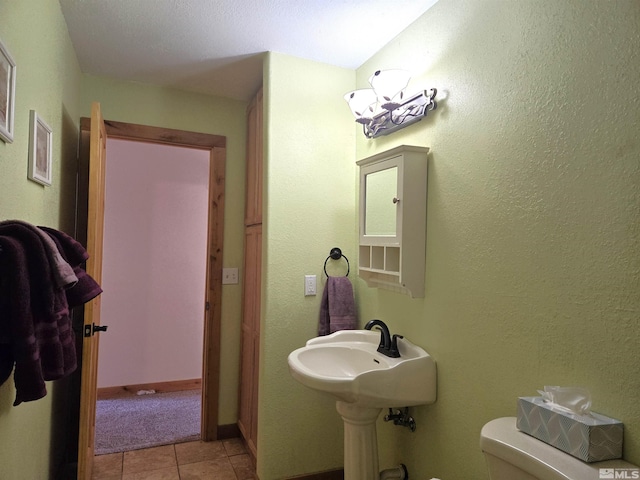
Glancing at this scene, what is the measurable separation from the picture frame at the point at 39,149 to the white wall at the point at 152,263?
1.91 m

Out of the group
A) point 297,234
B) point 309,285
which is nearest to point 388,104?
point 297,234

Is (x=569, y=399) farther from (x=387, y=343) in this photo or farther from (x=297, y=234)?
(x=297, y=234)

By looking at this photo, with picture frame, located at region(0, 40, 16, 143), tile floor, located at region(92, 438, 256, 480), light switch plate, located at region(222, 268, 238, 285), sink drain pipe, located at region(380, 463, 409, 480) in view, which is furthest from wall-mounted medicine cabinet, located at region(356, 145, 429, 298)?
tile floor, located at region(92, 438, 256, 480)

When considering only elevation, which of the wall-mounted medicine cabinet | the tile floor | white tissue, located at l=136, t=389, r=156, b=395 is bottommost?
the tile floor

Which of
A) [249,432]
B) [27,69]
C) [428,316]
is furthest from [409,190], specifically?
[249,432]

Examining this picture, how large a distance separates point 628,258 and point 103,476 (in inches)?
105

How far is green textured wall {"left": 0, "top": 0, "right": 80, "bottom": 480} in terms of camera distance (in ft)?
3.93

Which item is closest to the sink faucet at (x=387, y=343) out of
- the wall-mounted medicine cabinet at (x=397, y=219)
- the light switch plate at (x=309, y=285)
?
the wall-mounted medicine cabinet at (x=397, y=219)

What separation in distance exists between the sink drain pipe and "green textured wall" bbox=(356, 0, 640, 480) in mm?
64

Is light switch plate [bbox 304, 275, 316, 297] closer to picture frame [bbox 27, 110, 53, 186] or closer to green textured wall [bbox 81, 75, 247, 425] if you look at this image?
green textured wall [bbox 81, 75, 247, 425]

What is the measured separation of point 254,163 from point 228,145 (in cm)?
33

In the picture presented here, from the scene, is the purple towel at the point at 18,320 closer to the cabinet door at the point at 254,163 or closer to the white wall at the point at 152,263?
the cabinet door at the point at 254,163

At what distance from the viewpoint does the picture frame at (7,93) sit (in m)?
1.08

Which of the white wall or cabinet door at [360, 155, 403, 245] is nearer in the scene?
cabinet door at [360, 155, 403, 245]
